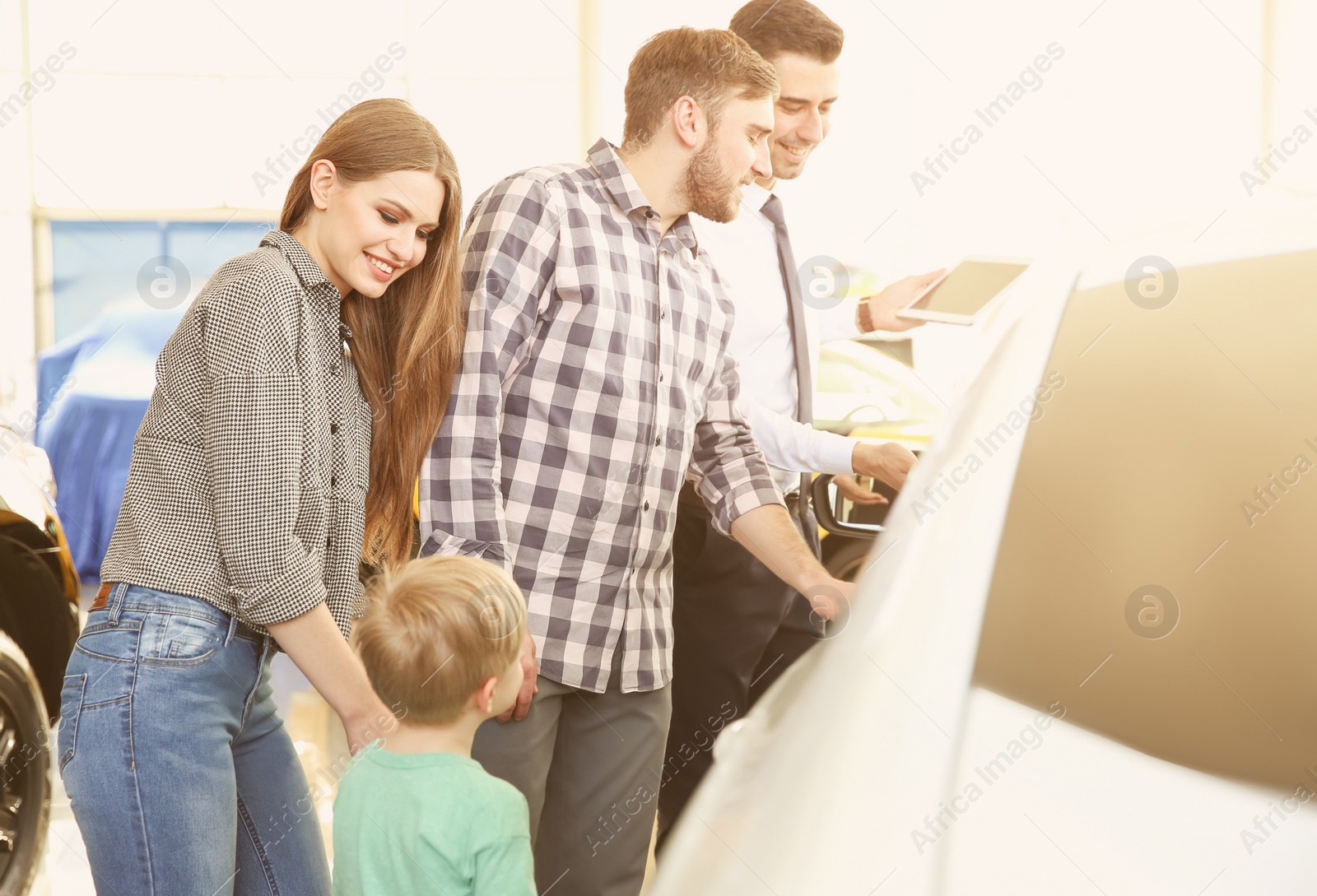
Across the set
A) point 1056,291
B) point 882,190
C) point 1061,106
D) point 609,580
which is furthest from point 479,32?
point 1056,291

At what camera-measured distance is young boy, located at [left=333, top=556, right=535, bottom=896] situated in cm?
104

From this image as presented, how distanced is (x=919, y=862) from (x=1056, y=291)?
466mm

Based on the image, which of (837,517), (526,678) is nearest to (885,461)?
(526,678)

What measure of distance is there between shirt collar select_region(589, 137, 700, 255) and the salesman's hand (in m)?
0.54

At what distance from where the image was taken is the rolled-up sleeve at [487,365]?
52.9 inches

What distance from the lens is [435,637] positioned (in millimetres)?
1122

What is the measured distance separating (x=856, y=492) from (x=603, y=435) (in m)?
1.58

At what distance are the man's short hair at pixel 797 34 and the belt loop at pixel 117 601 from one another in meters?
1.54

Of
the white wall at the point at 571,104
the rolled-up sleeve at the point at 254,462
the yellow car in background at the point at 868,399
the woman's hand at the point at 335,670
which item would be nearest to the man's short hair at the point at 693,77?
the rolled-up sleeve at the point at 254,462

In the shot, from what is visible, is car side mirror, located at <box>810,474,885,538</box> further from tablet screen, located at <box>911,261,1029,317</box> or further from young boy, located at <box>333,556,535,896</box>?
young boy, located at <box>333,556,535,896</box>

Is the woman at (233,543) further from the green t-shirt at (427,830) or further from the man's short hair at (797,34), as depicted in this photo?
the man's short hair at (797,34)

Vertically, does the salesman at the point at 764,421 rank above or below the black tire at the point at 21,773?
above

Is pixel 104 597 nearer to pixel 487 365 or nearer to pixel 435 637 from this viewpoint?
pixel 435 637

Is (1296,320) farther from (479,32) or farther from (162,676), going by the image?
(479,32)
